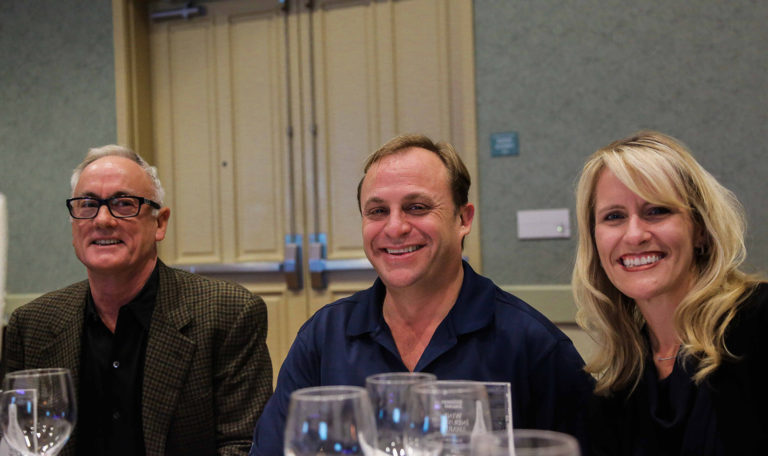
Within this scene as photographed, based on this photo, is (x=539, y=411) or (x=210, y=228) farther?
(x=210, y=228)

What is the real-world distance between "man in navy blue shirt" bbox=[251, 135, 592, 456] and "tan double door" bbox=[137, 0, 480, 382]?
5.85 ft

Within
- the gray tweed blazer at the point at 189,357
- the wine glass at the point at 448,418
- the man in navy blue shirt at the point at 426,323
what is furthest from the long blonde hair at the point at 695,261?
the gray tweed blazer at the point at 189,357

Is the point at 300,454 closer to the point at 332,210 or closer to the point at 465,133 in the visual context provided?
the point at 465,133

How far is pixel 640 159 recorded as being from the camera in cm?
134

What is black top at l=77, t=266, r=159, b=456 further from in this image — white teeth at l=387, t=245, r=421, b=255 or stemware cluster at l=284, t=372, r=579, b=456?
stemware cluster at l=284, t=372, r=579, b=456

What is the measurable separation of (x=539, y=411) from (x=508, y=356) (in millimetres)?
133

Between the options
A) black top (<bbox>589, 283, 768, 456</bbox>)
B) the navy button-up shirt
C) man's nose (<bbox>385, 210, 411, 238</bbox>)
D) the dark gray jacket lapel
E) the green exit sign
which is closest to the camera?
black top (<bbox>589, 283, 768, 456</bbox>)

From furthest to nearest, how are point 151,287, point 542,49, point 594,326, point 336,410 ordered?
point 542,49 → point 151,287 → point 594,326 → point 336,410

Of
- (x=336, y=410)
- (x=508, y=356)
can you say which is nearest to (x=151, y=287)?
(x=508, y=356)

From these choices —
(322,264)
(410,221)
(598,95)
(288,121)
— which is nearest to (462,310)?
(410,221)

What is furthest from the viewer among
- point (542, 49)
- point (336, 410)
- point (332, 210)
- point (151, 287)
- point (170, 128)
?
point (170, 128)

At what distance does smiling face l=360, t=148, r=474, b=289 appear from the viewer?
153 centimetres

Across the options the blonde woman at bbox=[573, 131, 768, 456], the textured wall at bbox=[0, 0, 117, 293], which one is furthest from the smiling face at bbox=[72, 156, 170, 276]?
the textured wall at bbox=[0, 0, 117, 293]

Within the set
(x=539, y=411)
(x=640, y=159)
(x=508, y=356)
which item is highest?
(x=640, y=159)
